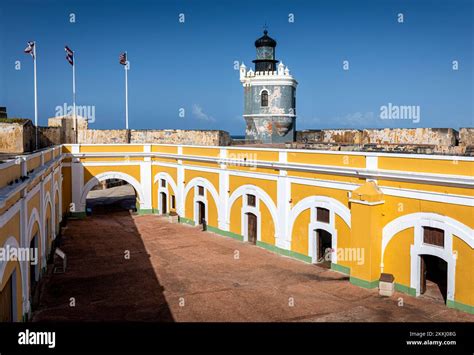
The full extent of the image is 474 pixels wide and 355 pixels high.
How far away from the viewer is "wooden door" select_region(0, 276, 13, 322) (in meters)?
9.95

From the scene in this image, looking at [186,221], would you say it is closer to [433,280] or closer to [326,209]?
[326,209]

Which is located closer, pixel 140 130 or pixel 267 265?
pixel 267 265

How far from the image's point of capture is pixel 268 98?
124ft

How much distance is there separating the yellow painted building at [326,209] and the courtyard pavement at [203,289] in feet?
2.69

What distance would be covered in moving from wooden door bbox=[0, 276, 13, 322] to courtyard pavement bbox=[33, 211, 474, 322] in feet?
9.55

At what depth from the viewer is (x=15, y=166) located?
1173 cm

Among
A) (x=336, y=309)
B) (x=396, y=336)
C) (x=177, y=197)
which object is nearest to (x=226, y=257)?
(x=336, y=309)

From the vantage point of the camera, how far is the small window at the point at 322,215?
62.5 feet

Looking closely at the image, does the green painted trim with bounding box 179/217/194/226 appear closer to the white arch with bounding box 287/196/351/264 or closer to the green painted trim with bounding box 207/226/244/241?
the green painted trim with bounding box 207/226/244/241

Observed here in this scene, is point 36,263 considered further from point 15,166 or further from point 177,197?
point 177,197

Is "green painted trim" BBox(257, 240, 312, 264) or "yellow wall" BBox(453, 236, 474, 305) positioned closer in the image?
"yellow wall" BBox(453, 236, 474, 305)

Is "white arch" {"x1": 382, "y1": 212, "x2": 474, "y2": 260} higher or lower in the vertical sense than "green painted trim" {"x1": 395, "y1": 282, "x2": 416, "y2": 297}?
higher

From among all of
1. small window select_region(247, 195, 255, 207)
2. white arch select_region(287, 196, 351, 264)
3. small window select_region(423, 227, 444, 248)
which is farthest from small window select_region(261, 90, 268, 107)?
small window select_region(423, 227, 444, 248)

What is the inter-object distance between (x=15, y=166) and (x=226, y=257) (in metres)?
11.2
